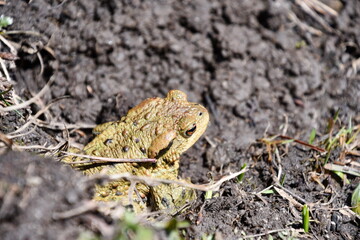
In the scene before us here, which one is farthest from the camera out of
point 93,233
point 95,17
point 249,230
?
point 95,17

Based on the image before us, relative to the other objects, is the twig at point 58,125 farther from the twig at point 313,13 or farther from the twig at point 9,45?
the twig at point 313,13

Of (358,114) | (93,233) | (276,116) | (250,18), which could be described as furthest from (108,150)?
→ (358,114)

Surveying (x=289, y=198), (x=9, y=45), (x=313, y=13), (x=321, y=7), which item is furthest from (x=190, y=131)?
(x=321, y=7)

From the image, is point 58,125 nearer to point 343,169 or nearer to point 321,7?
point 343,169

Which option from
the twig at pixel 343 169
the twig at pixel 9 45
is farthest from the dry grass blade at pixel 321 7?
the twig at pixel 9 45

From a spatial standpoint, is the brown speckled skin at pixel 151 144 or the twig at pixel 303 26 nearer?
the brown speckled skin at pixel 151 144

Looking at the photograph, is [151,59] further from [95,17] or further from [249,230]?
[249,230]

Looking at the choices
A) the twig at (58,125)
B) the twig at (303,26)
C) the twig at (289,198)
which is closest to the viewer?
the twig at (289,198)
